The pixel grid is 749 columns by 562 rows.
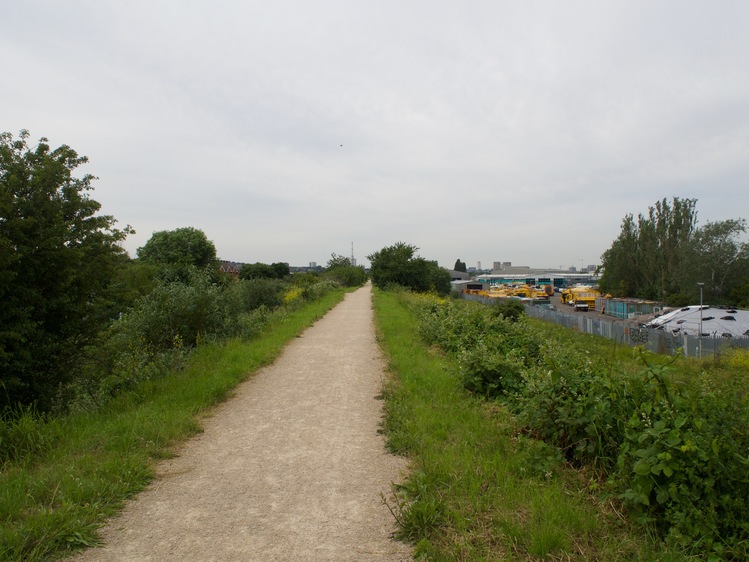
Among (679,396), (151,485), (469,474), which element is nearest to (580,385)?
(679,396)

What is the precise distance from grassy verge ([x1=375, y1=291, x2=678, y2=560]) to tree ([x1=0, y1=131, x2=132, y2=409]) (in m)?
4.00

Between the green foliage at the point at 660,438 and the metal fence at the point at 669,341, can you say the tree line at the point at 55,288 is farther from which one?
the metal fence at the point at 669,341

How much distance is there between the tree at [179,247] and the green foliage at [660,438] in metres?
51.7

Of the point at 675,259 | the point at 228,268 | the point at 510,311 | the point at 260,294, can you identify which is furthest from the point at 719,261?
the point at 228,268

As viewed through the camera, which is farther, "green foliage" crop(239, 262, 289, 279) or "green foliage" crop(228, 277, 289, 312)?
"green foliage" crop(239, 262, 289, 279)

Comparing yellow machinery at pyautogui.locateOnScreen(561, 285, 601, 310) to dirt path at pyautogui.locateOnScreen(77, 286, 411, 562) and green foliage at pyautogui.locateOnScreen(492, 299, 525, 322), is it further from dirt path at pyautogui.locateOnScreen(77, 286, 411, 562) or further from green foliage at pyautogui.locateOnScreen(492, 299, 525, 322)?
dirt path at pyautogui.locateOnScreen(77, 286, 411, 562)

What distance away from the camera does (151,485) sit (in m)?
3.72

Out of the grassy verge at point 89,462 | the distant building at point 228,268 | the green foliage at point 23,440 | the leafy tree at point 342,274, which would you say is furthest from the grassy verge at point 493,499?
the leafy tree at point 342,274

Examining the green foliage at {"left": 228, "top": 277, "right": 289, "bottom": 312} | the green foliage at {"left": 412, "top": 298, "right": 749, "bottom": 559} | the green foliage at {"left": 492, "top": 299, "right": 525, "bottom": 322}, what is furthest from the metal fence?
the green foliage at {"left": 228, "top": 277, "right": 289, "bottom": 312}

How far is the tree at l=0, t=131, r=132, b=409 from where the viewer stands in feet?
16.6

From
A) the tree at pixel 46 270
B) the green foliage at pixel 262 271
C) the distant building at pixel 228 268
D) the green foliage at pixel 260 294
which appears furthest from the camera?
the green foliage at pixel 262 271

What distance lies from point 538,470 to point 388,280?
37.3m

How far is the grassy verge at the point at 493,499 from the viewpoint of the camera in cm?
276

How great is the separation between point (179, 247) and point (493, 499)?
183 ft
